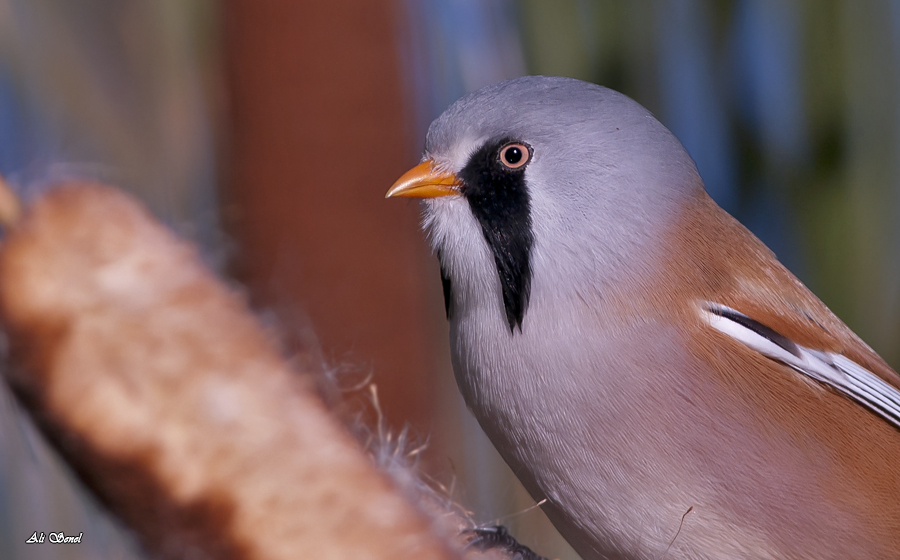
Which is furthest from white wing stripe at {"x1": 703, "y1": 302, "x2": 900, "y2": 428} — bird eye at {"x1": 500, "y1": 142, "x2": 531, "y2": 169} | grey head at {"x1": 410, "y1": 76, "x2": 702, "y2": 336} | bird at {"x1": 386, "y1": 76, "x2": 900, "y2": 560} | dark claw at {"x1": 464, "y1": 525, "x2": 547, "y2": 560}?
dark claw at {"x1": 464, "y1": 525, "x2": 547, "y2": 560}

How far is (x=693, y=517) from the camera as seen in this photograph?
75 centimetres

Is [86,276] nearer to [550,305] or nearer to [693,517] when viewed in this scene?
[550,305]

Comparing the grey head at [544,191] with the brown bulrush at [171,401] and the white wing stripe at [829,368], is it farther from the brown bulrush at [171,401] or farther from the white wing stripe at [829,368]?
the brown bulrush at [171,401]

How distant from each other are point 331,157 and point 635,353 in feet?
2.19

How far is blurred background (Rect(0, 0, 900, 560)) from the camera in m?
1.18

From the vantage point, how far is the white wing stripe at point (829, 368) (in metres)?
0.82

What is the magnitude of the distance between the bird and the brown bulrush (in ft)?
0.91

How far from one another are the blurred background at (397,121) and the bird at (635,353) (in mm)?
162

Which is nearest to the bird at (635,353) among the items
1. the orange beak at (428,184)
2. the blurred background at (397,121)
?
the orange beak at (428,184)

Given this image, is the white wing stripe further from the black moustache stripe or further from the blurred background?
the blurred background

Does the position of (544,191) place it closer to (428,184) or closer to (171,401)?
(428,184)

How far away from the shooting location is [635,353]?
0.78 metres

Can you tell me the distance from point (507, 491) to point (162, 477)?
2.65ft

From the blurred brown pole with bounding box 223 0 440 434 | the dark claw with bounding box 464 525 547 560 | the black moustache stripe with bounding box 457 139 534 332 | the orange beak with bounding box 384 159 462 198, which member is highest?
the blurred brown pole with bounding box 223 0 440 434
